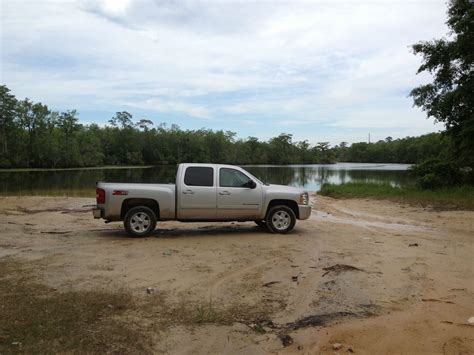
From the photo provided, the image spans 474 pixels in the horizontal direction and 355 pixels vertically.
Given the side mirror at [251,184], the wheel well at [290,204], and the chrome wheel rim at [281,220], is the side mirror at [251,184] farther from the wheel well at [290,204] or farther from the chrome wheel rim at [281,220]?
the chrome wheel rim at [281,220]

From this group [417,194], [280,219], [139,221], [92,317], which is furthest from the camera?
[417,194]

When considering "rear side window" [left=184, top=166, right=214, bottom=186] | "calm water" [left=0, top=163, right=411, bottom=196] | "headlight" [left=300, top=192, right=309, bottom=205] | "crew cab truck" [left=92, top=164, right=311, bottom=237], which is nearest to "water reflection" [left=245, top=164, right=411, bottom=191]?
"calm water" [left=0, top=163, right=411, bottom=196]

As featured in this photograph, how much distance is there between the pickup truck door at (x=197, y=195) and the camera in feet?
34.9

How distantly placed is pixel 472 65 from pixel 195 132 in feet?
390

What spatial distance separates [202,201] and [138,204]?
1.49 meters

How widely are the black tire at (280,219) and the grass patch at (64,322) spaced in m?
5.83

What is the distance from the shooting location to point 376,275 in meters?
6.97

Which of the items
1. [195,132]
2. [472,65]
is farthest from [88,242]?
[195,132]

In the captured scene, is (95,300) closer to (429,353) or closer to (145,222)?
(429,353)

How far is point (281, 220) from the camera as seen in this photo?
11.3m

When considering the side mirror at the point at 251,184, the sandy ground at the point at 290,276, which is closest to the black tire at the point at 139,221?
the sandy ground at the point at 290,276

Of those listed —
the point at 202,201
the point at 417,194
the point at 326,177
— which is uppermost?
the point at 326,177

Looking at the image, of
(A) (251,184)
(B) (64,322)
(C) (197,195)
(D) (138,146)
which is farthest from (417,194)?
(D) (138,146)

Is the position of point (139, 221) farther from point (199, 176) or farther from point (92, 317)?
point (92, 317)
